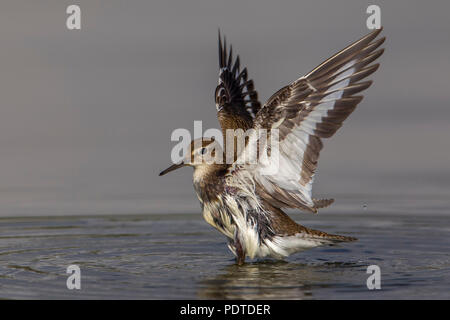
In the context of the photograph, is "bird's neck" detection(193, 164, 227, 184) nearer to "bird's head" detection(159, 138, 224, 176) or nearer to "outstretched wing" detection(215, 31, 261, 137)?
"bird's head" detection(159, 138, 224, 176)

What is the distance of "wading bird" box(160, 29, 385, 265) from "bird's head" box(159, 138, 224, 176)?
0.04 ft

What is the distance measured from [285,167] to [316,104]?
905 mm

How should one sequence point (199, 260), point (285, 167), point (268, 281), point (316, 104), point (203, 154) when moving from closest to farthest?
point (268, 281)
point (316, 104)
point (285, 167)
point (199, 260)
point (203, 154)

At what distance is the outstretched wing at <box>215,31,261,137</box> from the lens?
14.1 m

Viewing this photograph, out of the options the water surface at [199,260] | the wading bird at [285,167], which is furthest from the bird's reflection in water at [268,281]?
the wading bird at [285,167]

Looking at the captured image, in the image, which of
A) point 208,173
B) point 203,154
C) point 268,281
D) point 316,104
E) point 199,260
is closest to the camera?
point 268,281

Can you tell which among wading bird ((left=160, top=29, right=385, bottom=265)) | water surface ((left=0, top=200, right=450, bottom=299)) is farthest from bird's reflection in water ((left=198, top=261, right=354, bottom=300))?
wading bird ((left=160, top=29, right=385, bottom=265))

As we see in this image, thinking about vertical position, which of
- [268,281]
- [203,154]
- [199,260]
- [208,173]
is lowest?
[268,281]

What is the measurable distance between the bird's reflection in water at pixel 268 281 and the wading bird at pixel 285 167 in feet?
1.31

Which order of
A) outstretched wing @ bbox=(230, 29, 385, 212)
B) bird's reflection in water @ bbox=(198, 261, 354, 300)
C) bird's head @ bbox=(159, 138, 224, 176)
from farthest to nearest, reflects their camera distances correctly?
bird's head @ bbox=(159, 138, 224, 176) → outstretched wing @ bbox=(230, 29, 385, 212) → bird's reflection in water @ bbox=(198, 261, 354, 300)

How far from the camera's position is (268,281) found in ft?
36.1

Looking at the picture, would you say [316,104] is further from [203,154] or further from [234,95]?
[234,95]

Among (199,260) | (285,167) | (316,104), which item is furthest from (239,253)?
(316,104)

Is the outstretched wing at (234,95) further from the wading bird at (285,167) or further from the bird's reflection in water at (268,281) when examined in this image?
the bird's reflection in water at (268,281)
